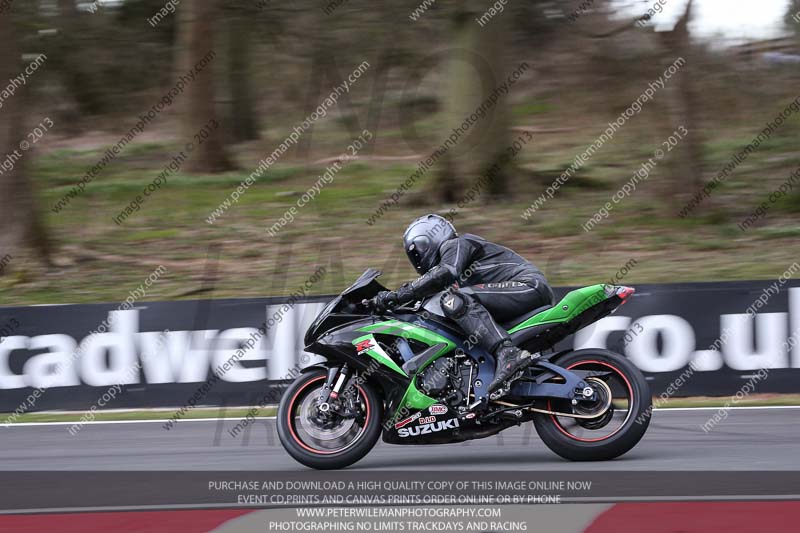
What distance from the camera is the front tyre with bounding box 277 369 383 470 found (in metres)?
6.75

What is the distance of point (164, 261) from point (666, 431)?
11043 millimetres

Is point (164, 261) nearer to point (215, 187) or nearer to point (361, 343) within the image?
point (215, 187)

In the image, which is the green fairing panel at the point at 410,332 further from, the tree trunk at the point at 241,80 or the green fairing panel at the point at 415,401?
the tree trunk at the point at 241,80

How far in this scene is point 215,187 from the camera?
2045 centimetres

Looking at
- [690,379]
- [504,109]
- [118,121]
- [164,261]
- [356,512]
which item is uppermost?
[118,121]

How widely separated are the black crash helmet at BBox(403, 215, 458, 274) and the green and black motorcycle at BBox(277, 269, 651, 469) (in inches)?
11.2

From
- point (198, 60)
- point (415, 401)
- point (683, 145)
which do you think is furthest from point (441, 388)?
point (198, 60)

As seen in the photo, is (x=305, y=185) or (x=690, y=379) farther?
(x=305, y=185)

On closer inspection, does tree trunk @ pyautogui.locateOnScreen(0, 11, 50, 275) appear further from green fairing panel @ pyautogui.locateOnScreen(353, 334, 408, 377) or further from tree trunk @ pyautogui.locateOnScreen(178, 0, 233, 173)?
green fairing panel @ pyautogui.locateOnScreen(353, 334, 408, 377)

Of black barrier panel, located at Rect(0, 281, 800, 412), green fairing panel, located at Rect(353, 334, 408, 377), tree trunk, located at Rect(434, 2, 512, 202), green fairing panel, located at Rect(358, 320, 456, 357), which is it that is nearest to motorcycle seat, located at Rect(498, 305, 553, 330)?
green fairing panel, located at Rect(358, 320, 456, 357)

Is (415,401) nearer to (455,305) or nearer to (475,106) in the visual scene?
(455,305)

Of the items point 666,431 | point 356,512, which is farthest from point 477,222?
point 356,512

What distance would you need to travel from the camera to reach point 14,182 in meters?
16.3

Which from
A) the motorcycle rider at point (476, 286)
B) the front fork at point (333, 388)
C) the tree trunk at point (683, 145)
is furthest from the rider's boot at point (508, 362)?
the tree trunk at point (683, 145)
